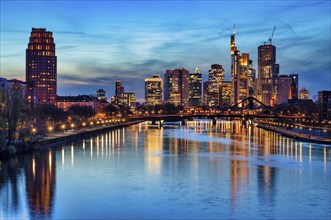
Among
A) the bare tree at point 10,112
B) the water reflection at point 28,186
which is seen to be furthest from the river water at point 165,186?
the bare tree at point 10,112

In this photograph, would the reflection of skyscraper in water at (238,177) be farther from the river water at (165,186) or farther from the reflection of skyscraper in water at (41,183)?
the reflection of skyscraper in water at (41,183)

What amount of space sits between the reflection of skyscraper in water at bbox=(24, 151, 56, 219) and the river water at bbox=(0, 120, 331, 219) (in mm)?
48

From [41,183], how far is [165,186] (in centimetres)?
848

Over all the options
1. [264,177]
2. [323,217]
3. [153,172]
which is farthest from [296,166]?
[323,217]

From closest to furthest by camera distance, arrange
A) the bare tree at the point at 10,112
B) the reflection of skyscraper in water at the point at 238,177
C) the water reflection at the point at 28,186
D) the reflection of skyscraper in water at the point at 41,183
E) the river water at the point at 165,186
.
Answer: the water reflection at the point at 28,186
the river water at the point at 165,186
the reflection of skyscraper in water at the point at 41,183
the reflection of skyscraper in water at the point at 238,177
the bare tree at the point at 10,112

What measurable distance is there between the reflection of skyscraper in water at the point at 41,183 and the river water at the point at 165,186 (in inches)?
1.9

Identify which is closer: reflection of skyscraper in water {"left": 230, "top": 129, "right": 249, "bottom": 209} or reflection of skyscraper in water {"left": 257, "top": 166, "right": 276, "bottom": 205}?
reflection of skyscraper in water {"left": 257, "top": 166, "right": 276, "bottom": 205}

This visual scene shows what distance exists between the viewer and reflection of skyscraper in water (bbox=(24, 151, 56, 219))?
89.5ft

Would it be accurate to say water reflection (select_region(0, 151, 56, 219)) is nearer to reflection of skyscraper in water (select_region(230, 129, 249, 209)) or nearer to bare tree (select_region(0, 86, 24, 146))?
bare tree (select_region(0, 86, 24, 146))

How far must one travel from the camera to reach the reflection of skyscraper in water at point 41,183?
27.3 m

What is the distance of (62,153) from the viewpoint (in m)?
57.1

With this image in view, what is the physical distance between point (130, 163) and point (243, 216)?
76.4 feet

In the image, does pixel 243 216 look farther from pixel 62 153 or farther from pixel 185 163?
pixel 62 153

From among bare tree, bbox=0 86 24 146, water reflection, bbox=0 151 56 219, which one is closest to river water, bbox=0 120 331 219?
water reflection, bbox=0 151 56 219
